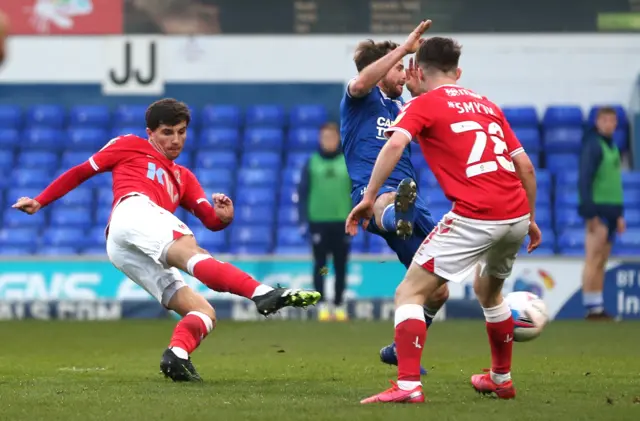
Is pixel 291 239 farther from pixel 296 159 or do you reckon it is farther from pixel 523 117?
pixel 523 117

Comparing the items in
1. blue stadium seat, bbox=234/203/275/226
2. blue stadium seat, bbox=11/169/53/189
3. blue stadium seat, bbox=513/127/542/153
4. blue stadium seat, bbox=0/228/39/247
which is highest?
blue stadium seat, bbox=513/127/542/153

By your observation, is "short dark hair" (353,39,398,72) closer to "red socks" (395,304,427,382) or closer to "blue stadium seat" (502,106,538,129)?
"red socks" (395,304,427,382)

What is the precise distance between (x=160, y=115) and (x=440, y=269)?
2.46 m

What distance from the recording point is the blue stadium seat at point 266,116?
17.9 metres

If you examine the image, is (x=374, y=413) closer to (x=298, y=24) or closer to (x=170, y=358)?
(x=170, y=358)

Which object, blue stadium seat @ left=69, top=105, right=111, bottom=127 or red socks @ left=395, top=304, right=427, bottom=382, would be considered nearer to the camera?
red socks @ left=395, top=304, right=427, bottom=382

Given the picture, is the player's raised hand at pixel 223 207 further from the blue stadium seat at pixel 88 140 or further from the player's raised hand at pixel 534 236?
the blue stadium seat at pixel 88 140

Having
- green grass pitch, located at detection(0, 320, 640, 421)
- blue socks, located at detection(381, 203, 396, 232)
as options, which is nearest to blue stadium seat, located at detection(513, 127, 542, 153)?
green grass pitch, located at detection(0, 320, 640, 421)

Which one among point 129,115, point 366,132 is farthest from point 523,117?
point 366,132

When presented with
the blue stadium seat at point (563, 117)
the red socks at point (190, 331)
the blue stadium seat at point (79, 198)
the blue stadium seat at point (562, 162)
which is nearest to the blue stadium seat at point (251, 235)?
the blue stadium seat at point (79, 198)

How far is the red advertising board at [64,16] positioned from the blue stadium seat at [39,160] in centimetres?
192

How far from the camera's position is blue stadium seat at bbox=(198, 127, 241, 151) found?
58.3ft

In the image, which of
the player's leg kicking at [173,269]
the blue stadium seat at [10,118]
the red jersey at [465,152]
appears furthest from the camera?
the blue stadium seat at [10,118]

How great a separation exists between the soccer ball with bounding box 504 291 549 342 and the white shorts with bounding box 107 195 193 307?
1881 millimetres
